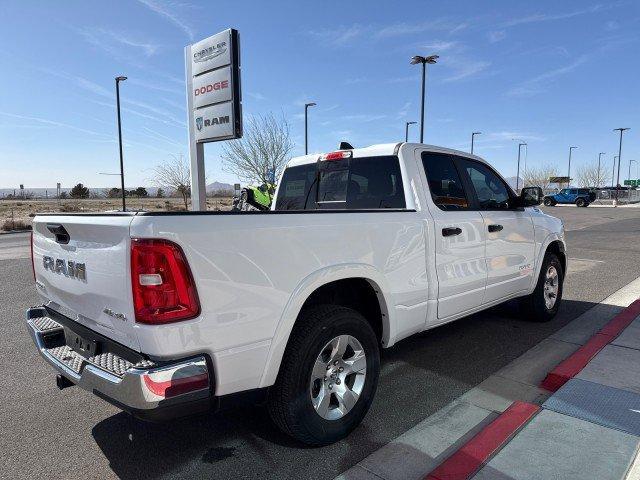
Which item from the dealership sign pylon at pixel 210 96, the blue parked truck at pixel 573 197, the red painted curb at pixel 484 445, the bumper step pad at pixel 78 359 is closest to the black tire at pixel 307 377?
the red painted curb at pixel 484 445

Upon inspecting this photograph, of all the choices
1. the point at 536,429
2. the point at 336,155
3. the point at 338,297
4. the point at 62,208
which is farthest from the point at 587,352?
the point at 62,208

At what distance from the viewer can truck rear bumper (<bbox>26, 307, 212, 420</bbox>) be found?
2064mm

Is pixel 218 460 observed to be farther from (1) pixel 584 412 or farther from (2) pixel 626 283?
(2) pixel 626 283

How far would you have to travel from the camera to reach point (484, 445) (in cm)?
269

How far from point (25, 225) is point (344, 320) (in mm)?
24882

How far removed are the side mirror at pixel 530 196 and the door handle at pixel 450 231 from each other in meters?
1.27

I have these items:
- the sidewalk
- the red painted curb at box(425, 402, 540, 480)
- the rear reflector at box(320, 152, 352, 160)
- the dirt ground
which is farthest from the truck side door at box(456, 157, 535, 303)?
the dirt ground

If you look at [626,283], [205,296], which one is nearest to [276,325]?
[205,296]

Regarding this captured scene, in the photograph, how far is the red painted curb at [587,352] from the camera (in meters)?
3.61

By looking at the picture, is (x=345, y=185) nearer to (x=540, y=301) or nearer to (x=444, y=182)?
(x=444, y=182)

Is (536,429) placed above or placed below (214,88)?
below

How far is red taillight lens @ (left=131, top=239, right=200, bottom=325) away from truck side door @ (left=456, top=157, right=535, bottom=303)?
2.87m

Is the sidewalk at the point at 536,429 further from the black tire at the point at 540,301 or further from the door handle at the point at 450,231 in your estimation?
the door handle at the point at 450,231

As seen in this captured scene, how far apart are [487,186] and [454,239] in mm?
1138
